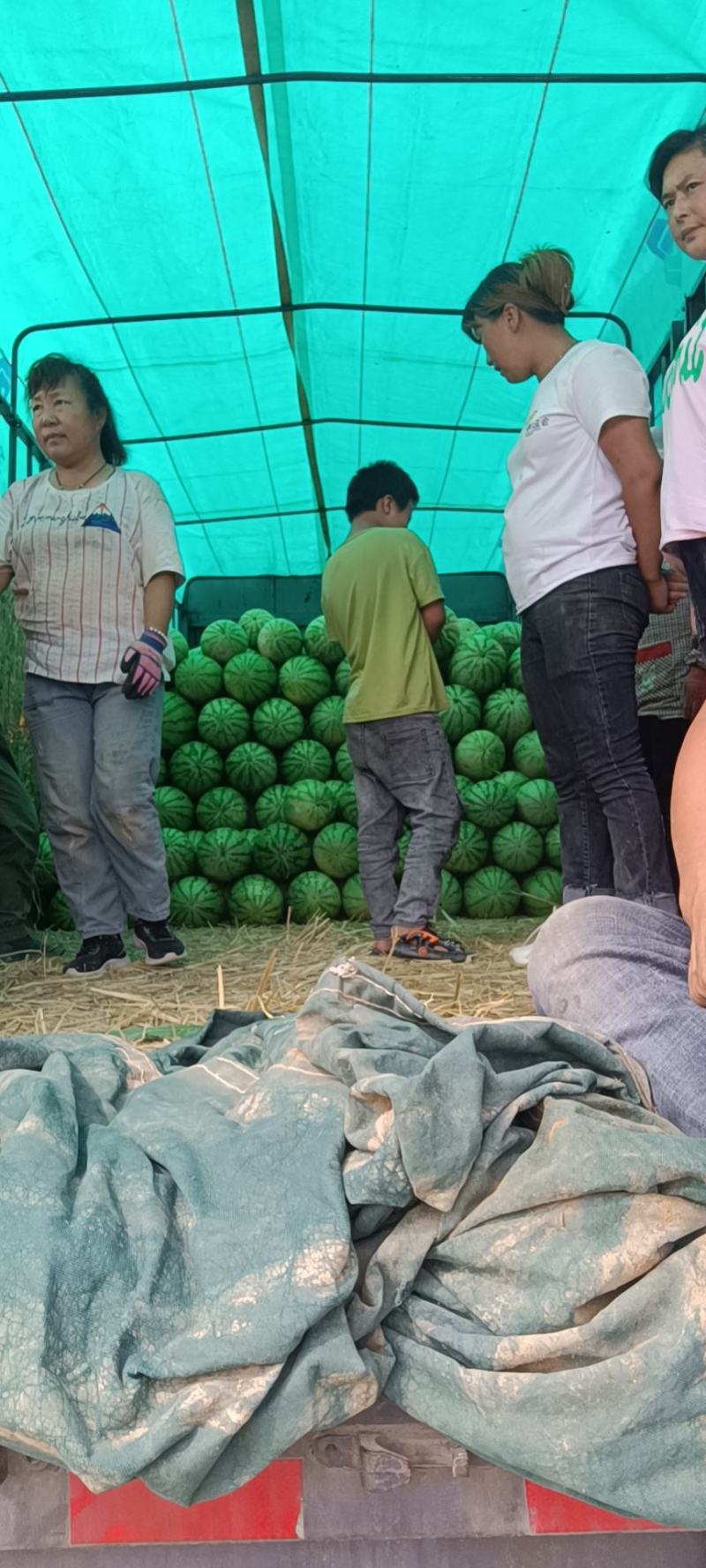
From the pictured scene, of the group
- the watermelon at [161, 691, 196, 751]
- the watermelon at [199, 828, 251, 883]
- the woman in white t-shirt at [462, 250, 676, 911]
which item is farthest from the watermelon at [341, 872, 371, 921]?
the woman in white t-shirt at [462, 250, 676, 911]

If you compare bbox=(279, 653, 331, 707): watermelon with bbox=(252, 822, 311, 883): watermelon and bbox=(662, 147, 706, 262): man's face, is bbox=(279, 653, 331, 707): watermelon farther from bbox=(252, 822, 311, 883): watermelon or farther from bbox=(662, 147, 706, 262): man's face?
bbox=(662, 147, 706, 262): man's face

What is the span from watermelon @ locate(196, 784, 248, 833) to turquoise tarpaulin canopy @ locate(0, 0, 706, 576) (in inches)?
65.9

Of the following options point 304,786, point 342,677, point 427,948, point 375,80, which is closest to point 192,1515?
point 427,948

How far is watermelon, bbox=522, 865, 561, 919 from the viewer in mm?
5480

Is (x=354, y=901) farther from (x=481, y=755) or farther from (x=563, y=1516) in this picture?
(x=563, y=1516)

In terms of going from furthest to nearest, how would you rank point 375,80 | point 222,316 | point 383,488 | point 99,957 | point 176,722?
point 176,722 → point 222,316 → point 383,488 → point 99,957 → point 375,80

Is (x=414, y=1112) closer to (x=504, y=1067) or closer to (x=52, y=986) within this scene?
(x=504, y=1067)

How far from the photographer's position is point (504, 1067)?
149cm

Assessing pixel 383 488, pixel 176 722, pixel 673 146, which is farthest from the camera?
pixel 176 722

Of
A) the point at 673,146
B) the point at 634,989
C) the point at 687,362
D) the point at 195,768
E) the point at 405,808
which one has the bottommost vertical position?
the point at 634,989

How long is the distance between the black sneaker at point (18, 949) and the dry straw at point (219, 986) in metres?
0.07

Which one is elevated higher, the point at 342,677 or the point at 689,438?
the point at 689,438

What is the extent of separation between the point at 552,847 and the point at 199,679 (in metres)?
1.83

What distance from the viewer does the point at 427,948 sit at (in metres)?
4.11
